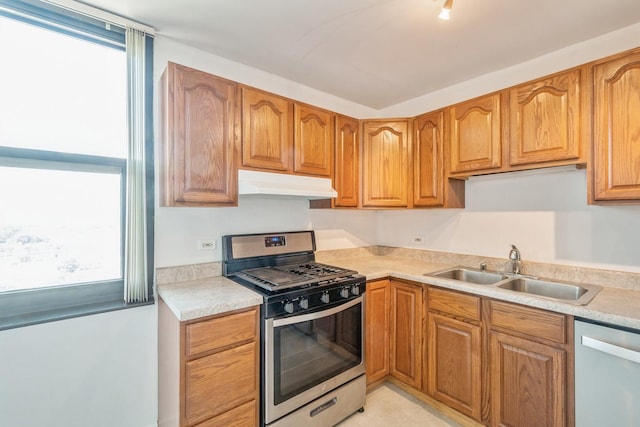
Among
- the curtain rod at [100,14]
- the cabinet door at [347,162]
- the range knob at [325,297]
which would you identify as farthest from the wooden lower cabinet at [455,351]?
the curtain rod at [100,14]

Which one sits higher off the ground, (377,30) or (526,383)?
(377,30)

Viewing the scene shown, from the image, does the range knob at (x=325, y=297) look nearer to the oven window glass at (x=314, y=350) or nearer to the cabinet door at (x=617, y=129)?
the oven window glass at (x=314, y=350)

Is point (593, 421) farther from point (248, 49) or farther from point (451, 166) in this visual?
point (248, 49)

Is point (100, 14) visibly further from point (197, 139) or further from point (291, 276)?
point (291, 276)

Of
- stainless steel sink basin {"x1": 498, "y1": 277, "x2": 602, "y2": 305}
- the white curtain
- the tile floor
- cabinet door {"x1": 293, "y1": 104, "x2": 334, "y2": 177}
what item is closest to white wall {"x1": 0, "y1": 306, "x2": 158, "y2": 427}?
the white curtain

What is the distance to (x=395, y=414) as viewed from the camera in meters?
2.07

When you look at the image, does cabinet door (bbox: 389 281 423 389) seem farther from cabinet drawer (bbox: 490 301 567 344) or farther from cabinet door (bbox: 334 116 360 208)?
cabinet door (bbox: 334 116 360 208)

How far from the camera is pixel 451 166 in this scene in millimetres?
2344

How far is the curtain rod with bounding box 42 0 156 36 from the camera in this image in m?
1.58


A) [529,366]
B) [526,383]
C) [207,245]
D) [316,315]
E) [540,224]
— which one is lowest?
[526,383]

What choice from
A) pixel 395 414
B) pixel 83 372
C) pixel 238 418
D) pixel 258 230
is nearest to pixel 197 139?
pixel 258 230

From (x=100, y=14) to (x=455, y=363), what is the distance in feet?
10.2

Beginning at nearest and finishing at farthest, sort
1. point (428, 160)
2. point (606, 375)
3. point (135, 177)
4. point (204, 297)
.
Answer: point (606, 375) < point (204, 297) < point (135, 177) < point (428, 160)

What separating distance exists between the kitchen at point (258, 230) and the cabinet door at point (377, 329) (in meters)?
A: 0.71
